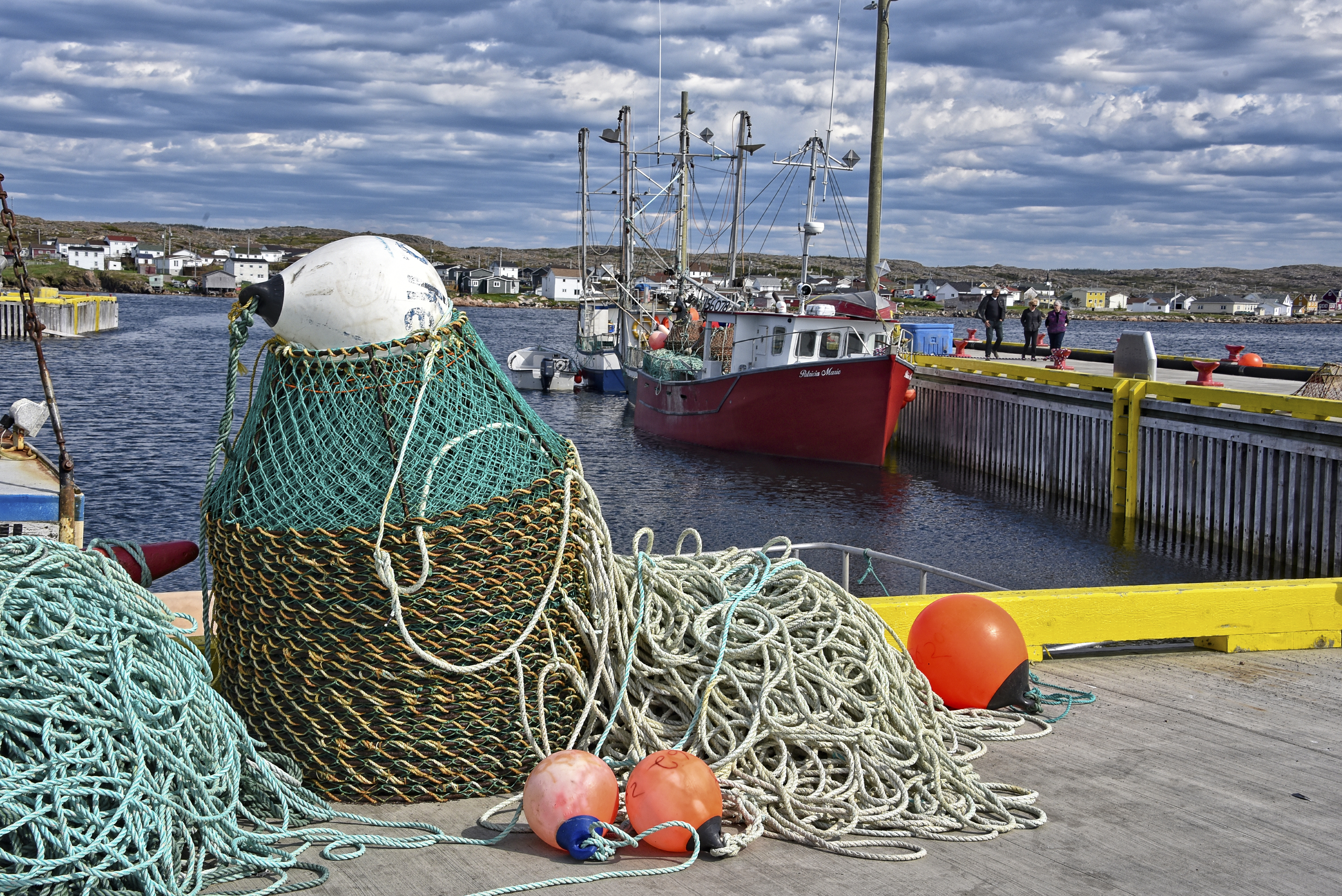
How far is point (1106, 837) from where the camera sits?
369cm

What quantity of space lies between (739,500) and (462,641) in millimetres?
17623

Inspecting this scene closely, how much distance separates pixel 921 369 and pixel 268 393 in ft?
77.2

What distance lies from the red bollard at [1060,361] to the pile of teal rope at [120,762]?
2097 centimetres

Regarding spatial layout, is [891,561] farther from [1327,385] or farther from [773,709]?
[1327,385]

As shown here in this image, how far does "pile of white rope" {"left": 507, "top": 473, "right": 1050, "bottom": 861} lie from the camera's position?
3.78 metres

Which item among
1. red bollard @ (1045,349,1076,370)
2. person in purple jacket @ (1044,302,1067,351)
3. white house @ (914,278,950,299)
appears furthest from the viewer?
white house @ (914,278,950,299)

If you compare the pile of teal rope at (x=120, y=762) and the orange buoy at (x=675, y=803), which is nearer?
the pile of teal rope at (x=120, y=762)

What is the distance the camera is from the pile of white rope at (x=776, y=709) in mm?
3783

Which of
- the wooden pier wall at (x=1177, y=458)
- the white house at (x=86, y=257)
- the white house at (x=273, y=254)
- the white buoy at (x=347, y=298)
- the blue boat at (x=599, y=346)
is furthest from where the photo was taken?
the white house at (x=86, y=257)

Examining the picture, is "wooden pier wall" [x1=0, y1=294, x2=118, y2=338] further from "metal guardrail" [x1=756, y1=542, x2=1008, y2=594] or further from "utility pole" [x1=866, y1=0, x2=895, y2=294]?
"metal guardrail" [x1=756, y1=542, x2=1008, y2=594]

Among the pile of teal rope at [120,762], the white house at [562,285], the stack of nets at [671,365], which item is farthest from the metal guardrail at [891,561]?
the white house at [562,285]

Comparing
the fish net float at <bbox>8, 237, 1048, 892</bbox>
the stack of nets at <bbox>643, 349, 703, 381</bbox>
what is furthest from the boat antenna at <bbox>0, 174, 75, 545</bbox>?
the stack of nets at <bbox>643, 349, 703, 381</bbox>

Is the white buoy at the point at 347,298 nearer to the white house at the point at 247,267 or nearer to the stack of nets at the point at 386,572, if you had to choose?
the stack of nets at the point at 386,572

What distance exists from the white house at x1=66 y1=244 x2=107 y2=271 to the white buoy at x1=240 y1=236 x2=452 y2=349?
199 m
